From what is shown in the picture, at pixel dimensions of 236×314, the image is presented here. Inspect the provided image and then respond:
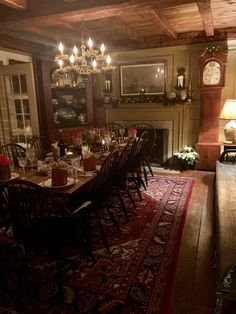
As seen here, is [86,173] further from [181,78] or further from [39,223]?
[181,78]

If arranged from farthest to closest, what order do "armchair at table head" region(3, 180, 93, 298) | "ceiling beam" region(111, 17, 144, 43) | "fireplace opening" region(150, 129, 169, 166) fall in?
"fireplace opening" region(150, 129, 169, 166) → "ceiling beam" region(111, 17, 144, 43) → "armchair at table head" region(3, 180, 93, 298)

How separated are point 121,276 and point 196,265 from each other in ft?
2.13

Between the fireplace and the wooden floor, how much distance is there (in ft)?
6.17

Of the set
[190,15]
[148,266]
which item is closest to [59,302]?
[148,266]

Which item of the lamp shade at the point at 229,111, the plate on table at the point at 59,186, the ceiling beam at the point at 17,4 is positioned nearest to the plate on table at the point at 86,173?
the plate on table at the point at 59,186

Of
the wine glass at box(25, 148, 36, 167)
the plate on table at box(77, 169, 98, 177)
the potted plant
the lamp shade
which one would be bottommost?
the potted plant

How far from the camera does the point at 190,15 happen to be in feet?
11.2

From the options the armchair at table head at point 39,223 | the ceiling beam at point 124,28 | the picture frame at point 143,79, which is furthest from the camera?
the picture frame at point 143,79

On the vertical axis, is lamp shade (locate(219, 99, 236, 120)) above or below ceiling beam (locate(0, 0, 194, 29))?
below

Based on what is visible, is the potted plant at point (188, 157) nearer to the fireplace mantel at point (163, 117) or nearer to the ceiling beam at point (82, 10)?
the fireplace mantel at point (163, 117)

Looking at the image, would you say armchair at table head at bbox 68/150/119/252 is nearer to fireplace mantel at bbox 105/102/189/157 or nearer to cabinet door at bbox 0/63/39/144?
cabinet door at bbox 0/63/39/144

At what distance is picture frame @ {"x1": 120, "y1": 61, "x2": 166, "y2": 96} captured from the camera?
16.3 feet

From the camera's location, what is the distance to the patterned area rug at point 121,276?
174cm

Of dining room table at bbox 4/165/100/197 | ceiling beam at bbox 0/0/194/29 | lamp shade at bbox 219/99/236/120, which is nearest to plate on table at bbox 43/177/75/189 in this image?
dining room table at bbox 4/165/100/197
